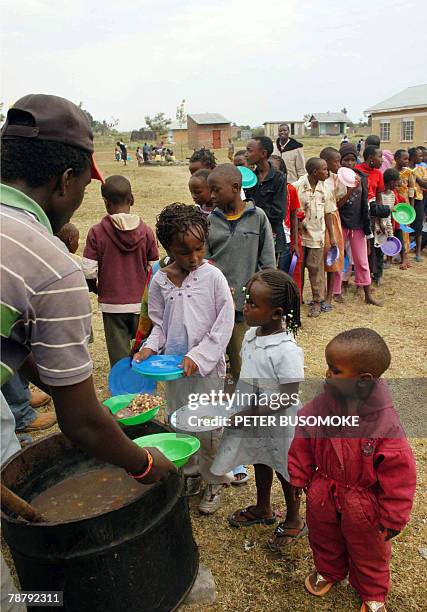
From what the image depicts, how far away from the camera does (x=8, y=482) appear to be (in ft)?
6.64

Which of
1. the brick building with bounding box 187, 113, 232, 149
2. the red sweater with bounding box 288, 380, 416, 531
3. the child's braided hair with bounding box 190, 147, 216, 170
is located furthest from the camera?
the brick building with bounding box 187, 113, 232, 149

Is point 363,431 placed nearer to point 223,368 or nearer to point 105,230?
point 223,368

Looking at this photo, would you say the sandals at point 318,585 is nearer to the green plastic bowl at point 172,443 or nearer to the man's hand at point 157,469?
the green plastic bowl at point 172,443

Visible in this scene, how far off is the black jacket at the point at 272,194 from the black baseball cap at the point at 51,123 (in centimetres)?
343

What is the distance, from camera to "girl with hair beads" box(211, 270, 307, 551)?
2158mm

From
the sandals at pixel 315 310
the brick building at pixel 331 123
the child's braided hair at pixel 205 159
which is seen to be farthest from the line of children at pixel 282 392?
the brick building at pixel 331 123

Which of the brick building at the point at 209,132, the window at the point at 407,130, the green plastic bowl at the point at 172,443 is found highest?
the brick building at the point at 209,132

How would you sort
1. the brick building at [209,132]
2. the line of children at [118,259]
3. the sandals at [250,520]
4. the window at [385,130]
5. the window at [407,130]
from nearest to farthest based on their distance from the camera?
the sandals at [250,520], the line of children at [118,259], the window at [407,130], the window at [385,130], the brick building at [209,132]

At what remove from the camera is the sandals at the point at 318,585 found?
2115 mm

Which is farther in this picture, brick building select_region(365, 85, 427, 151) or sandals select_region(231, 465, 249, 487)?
brick building select_region(365, 85, 427, 151)

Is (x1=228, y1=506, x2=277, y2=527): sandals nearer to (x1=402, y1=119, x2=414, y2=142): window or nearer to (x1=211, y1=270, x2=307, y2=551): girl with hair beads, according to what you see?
(x1=211, y1=270, x2=307, y2=551): girl with hair beads

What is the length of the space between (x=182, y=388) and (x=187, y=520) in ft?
2.53

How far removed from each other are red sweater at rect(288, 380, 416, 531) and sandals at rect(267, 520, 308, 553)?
543mm

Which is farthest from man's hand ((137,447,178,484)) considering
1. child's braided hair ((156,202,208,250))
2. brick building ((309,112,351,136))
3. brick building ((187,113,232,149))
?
brick building ((309,112,351,136))
